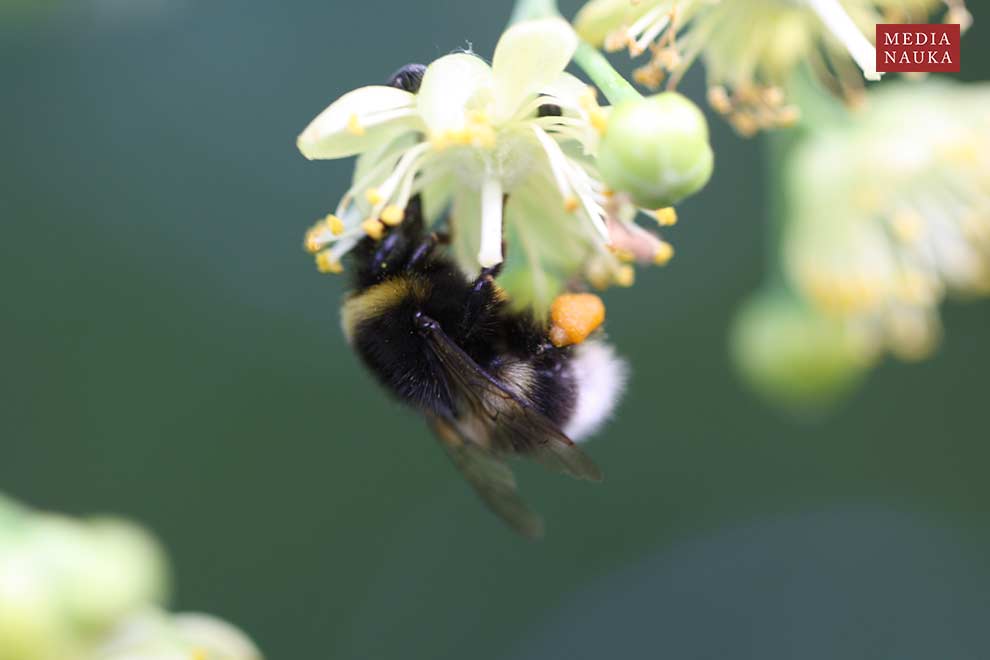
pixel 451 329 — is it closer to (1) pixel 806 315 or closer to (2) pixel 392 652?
(1) pixel 806 315

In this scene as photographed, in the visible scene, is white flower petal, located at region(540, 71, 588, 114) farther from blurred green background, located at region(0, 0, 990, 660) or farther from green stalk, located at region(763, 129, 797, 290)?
blurred green background, located at region(0, 0, 990, 660)

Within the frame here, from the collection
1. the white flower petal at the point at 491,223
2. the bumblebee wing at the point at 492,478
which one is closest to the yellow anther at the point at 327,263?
the white flower petal at the point at 491,223

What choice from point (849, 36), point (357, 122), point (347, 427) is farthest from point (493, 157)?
point (347, 427)

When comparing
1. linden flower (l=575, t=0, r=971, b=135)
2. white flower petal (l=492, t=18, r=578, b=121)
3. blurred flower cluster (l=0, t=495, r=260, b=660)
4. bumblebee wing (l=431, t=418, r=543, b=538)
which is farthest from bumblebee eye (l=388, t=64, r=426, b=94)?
blurred flower cluster (l=0, t=495, r=260, b=660)

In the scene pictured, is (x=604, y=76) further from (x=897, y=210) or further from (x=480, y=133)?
(x=897, y=210)

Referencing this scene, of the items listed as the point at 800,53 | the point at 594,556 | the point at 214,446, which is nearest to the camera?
the point at 800,53

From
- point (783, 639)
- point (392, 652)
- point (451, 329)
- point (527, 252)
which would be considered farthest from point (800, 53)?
point (783, 639)

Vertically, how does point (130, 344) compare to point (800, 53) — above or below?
below
